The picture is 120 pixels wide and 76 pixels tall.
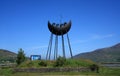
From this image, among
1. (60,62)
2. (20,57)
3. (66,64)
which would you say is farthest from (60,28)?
(20,57)

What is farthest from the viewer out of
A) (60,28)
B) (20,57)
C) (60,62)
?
(20,57)

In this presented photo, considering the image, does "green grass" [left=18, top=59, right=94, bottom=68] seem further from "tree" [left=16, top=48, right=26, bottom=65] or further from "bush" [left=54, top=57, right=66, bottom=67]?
"tree" [left=16, top=48, right=26, bottom=65]

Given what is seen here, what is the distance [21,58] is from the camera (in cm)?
6222

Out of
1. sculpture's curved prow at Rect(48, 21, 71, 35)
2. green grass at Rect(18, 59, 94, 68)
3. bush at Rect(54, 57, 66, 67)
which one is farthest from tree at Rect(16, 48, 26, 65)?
bush at Rect(54, 57, 66, 67)

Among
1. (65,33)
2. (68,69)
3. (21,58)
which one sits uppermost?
(65,33)

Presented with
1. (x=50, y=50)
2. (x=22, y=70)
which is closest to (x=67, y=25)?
(x=50, y=50)

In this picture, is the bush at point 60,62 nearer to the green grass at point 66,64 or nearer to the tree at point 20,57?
the green grass at point 66,64

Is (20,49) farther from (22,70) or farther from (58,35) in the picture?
(22,70)

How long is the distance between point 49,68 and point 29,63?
612 centimetres

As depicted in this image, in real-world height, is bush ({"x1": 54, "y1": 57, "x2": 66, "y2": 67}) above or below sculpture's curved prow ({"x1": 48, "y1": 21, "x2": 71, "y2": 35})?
below

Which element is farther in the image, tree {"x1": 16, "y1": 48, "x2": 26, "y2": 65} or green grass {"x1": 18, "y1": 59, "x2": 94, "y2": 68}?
tree {"x1": 16, "y1": 48, "x2": 26, "y2": 65}

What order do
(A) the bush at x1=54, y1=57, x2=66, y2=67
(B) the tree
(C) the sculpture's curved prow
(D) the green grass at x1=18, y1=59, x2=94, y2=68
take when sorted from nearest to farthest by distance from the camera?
1. (A) the bush at x1=54, y1=57, x2=66, y2=67
2. (D) the green grass at x1=18, y1=59, x2=94, y2=68
3. (C) the sculpture's curved prow
4. (B) the tree

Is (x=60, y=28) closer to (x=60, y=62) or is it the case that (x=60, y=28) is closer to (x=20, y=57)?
(x=60, y=62)

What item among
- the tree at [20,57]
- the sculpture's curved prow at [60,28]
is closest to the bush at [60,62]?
the sculpture's curved prow at [60,28]
